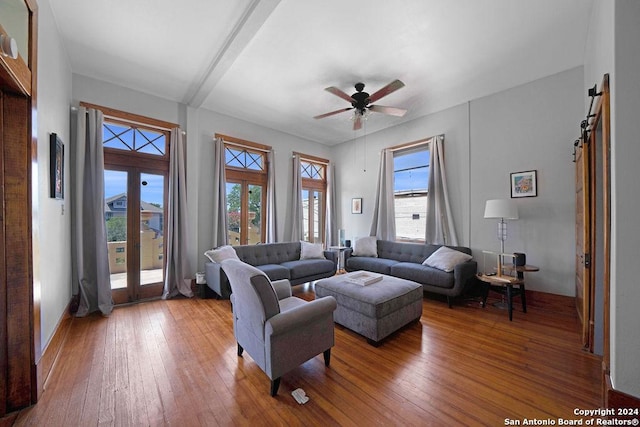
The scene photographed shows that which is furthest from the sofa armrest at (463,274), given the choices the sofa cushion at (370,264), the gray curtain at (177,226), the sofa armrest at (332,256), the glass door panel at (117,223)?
the glass door panel at (117,223)

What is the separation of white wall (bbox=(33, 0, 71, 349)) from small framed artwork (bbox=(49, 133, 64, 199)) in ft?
0.20

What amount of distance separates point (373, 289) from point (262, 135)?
394 centimetres

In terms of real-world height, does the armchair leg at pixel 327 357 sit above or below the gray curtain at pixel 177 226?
below

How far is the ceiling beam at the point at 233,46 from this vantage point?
2234 mm

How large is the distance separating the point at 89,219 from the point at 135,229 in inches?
21.8

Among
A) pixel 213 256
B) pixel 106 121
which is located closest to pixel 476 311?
pixel 213 256

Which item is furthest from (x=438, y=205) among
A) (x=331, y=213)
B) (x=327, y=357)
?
(x=327, y=357)

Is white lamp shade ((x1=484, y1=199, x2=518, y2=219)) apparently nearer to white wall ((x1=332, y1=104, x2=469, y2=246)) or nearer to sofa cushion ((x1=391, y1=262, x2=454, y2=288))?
white wall ((x1=332, y1=104, x2=469, y2=246))

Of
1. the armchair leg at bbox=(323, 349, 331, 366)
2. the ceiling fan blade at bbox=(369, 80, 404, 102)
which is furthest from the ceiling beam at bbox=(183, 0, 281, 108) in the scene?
the armchair leg at bbox=(323, 349, 331, 366)

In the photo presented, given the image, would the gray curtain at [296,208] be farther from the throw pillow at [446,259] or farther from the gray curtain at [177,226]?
the throw pillow at [446,259]

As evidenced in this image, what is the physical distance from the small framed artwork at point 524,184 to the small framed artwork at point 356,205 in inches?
117

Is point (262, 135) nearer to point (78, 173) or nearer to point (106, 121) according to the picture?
point (106, 121)

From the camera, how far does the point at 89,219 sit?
337cm
